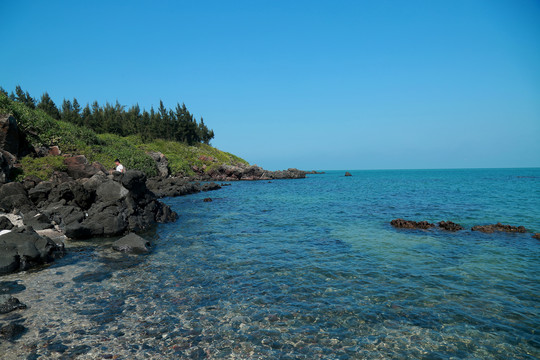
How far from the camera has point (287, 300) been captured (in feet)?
33.2

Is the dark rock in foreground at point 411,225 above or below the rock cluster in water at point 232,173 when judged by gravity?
below

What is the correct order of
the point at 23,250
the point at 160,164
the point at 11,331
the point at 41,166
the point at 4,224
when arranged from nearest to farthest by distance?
the point at 11,331
the point at 23,250
the point at 4,224
the point at 41,166
the point at 160,164

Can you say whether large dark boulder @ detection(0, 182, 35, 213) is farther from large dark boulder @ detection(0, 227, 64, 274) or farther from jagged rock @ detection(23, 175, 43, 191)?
large dark boulder @ detection(0, 227, 64, 274)

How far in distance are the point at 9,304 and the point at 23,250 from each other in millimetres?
5280

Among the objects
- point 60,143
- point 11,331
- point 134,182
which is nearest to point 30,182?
point 134,182

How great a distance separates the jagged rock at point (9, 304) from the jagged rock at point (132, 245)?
6.90 metres

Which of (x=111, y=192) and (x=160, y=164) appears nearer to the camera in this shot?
(x=111, y=192)

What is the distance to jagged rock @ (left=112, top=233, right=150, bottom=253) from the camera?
1617 cm

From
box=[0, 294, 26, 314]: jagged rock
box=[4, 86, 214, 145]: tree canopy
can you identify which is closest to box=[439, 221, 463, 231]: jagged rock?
box=[0, 294, 26, 314]: jagged rock

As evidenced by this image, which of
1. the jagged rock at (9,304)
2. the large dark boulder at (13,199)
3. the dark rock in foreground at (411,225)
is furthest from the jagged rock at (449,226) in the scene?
the large dark boulder at (13,199)

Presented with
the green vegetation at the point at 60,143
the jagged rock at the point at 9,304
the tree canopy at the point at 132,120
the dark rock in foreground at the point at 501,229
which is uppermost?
the tree canopy at the point at 132,120

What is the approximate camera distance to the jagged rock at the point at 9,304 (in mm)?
8875

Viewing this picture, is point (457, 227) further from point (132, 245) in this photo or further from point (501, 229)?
point (132, 245)

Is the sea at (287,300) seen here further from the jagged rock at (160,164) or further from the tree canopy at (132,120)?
the tree canopy at (132,120)
